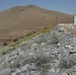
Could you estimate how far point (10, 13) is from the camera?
137 metres

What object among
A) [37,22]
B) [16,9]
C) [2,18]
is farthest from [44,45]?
[16,9]

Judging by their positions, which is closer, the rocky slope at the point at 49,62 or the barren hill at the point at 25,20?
the rocky slope at the point at 49,62

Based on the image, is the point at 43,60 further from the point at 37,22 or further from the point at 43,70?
the point at 37,22

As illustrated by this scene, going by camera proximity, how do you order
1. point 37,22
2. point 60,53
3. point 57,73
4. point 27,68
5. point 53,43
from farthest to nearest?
point 37,22, point 53,43, point 60,53, point 27,68, point 57,73

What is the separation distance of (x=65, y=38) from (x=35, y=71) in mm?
6309

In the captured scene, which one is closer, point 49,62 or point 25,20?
point 49,62

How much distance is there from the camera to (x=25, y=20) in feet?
354

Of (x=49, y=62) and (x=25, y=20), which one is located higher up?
(x=49, y=62)

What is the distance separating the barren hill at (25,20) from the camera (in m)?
91.2

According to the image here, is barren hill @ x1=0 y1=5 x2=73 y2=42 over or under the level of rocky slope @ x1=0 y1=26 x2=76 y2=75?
under

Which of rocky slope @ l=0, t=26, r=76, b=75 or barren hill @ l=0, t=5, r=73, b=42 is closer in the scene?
rocky slope @ l=0, t=26, r=76, b=75

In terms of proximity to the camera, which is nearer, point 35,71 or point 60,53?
point 35,71

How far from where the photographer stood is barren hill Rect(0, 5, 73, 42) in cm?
9125

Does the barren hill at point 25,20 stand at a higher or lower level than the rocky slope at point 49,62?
lower
